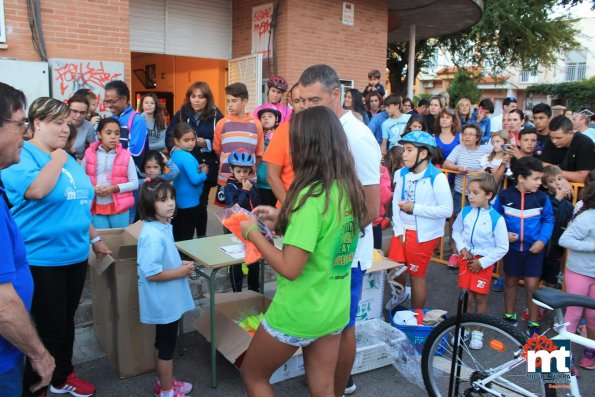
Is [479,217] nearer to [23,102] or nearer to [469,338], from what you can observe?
[469,338]

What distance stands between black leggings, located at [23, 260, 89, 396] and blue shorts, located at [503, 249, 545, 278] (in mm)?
3707

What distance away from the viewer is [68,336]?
321cm

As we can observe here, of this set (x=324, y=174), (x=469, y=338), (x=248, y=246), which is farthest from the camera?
(x=469, y=338)

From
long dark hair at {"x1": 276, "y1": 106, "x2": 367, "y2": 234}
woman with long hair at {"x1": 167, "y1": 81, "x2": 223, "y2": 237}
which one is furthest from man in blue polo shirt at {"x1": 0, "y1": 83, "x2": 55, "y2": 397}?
woman with long hair at {"x1": 167, "y1": 81, "x2": 223, "y2": 237}

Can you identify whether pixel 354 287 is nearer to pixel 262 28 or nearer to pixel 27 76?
pixel 27 76

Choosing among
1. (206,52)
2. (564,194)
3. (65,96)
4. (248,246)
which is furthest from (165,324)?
(206,52)

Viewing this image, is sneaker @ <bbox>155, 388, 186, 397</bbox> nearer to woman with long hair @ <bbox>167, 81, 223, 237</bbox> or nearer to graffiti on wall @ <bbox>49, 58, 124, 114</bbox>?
woman with long hair @ <bbox>167, 81, 223, 237</bbox>

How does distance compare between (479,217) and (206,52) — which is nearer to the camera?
(479,217)

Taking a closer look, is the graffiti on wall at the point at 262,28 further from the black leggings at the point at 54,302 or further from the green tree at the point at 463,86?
the green tree at the point at 463,86

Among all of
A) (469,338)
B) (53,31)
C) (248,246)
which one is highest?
(53,31)

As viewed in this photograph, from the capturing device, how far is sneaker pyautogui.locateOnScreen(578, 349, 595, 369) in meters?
3.84

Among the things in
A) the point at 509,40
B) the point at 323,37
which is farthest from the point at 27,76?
the point at 509,40

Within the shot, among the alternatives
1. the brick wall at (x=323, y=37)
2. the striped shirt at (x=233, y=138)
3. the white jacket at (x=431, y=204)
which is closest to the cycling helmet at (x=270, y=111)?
the striped shirt at (x=233, y=138)

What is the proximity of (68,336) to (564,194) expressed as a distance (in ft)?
15.6
